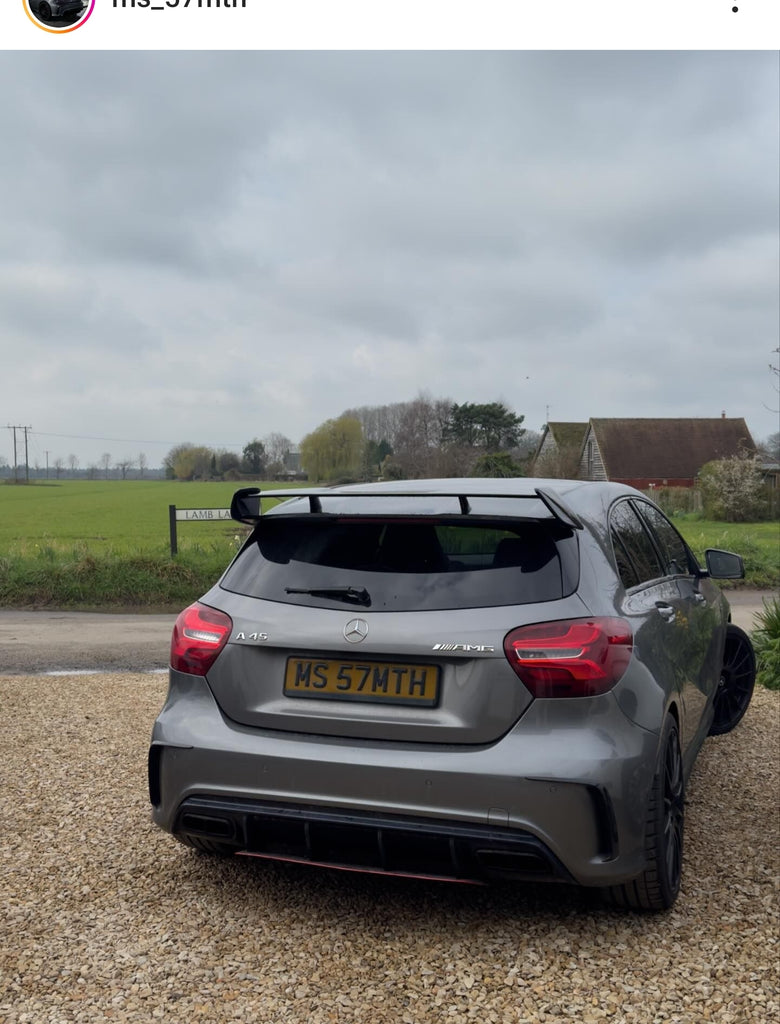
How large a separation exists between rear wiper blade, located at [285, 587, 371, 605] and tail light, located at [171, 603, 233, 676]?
287 mm

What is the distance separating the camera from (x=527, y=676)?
312cm

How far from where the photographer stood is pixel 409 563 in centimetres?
346

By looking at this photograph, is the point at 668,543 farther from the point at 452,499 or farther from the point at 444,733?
the point at 444,733

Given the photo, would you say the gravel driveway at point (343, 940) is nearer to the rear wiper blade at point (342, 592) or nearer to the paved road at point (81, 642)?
the rear wiper blade at point (342, 592)

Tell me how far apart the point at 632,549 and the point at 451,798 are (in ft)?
4.94

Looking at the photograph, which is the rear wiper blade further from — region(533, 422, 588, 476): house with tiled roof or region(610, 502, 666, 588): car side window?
region(533, 422, 588, 476): house with tiled roof

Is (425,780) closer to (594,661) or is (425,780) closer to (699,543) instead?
(594,661)

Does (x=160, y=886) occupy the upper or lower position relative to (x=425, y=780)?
lower

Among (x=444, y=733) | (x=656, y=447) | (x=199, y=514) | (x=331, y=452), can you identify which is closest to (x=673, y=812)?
(x=444, y=733)

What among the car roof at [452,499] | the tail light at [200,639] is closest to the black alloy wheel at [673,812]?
the car roof at [452,499]

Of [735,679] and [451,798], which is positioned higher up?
[451,798]

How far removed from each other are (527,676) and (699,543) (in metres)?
18.9
